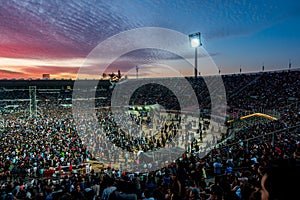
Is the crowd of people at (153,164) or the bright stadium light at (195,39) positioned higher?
the bright stadium light at (195,39)

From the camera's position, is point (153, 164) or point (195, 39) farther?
point (195, 39)

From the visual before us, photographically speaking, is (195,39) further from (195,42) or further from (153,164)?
(153,164)

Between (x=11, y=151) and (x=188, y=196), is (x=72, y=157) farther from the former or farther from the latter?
(x=188, y=196)

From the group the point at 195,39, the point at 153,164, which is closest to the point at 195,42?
the point at 195,39

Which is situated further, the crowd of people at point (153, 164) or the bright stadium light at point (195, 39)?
the bright stadium light at point (195, 39)

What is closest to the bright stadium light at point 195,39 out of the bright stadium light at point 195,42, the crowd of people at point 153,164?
the bright stadium light at point 195,42

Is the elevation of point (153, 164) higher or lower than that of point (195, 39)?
lower

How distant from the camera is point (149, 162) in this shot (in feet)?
39.1

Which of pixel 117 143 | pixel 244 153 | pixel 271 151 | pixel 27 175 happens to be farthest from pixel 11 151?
pixel 271 151

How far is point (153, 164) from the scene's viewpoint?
1147cm

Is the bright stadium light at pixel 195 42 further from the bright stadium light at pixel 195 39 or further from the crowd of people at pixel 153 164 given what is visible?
the crowd of people at pixel 153 164

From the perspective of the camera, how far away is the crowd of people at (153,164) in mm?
3268

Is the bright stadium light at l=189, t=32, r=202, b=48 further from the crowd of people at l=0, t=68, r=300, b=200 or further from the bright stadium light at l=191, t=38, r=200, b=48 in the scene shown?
the crowd of people at l=0, t=68, r=300, b=200

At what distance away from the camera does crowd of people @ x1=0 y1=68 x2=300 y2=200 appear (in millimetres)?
3268
